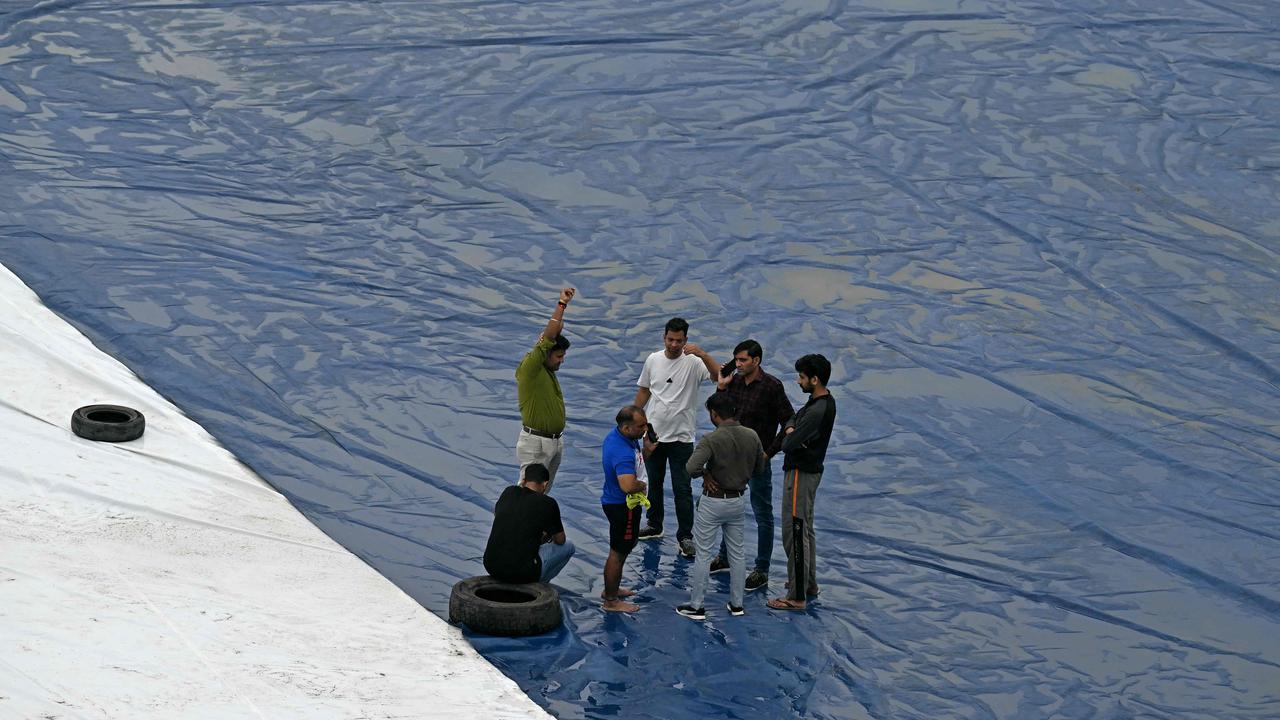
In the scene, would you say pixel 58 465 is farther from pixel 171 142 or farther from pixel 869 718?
pixel 171 142

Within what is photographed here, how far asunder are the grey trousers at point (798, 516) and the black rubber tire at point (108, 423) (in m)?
5.13

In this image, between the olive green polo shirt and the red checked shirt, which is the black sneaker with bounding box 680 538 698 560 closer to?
the red checked shirt

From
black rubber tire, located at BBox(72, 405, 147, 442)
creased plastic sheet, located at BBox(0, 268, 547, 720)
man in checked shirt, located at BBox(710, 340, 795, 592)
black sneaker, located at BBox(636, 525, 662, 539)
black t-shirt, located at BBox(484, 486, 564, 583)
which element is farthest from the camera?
black rubber tire, located at BBox(72, 405, 147, 442)

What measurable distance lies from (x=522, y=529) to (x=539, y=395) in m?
1.25

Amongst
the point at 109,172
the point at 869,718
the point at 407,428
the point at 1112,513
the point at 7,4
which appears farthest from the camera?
the point at 7,4

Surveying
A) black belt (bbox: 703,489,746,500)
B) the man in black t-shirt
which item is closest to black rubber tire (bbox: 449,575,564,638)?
the man in black t-shirt

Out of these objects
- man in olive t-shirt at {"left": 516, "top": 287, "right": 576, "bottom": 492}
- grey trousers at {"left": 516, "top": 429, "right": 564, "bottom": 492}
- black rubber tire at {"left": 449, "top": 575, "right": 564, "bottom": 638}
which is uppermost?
man in olive t-shirt at {"left": 516, "top": 287, "right": 576, "bottom": 492}

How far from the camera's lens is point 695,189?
1623cm

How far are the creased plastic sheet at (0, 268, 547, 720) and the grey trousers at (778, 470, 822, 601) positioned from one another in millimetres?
2313

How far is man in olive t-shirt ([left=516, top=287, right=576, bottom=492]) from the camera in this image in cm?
978

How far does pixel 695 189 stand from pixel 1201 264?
18.5 feet

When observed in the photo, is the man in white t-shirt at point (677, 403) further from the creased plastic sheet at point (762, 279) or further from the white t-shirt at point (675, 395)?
the creased plastic sheet at point (762, 279)

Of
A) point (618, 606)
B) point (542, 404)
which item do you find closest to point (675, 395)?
point (542, 404)

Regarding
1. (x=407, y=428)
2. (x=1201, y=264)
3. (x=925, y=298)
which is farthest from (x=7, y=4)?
(x=1201, y=264)
